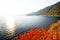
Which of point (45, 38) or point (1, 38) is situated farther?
point (1, 38)

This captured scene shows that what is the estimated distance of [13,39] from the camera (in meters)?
70.8

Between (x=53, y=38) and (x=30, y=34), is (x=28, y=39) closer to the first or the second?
(x=30, y=34)

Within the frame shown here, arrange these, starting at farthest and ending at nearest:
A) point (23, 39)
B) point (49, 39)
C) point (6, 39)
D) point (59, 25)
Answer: point (6, 39)
point (59, 25)
point (49, 39)
point (23, 39)

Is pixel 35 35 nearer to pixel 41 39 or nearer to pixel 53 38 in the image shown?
pixel 41 39

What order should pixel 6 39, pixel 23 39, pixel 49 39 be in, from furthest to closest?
pixel 6 39 < pixel 49 39 < pixel 23 39

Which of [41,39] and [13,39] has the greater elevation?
[41,39]

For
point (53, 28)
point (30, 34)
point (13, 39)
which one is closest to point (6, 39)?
point (13, 39)

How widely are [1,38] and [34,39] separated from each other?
179 feet

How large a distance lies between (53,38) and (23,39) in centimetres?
414

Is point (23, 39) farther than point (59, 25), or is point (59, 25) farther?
point (59, 25)

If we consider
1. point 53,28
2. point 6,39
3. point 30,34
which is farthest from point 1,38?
point 30,34

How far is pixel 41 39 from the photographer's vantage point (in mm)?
19516

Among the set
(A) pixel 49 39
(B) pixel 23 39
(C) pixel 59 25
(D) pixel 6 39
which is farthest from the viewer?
(D) pixel 6 39

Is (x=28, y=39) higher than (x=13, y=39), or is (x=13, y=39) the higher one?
(x=28, y=39)
